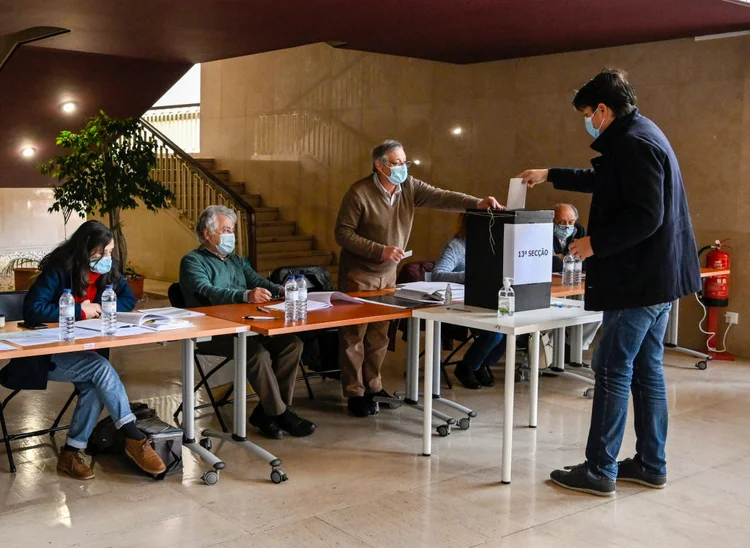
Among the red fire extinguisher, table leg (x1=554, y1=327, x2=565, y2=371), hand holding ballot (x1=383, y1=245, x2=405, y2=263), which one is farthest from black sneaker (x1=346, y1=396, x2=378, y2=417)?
the red fire extinguisher

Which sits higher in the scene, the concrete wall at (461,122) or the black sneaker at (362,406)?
the concrete wall at (461,122)

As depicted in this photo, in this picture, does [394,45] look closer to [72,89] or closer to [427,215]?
[427,215]

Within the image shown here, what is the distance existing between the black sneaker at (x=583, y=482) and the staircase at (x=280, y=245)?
649 centimetres

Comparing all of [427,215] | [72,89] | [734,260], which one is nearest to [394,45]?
[427,215]

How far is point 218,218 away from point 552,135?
4.36 metres

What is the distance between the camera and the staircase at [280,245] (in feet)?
34.3

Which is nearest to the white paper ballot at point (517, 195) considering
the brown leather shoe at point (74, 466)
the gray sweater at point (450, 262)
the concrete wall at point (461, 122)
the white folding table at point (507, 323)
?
the white folding table at point (507, 323)

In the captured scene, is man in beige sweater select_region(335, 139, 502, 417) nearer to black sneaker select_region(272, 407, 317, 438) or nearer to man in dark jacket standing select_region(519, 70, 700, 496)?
black sneaker select_region(272, 407, 317, 438)

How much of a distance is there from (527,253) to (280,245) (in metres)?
6.81

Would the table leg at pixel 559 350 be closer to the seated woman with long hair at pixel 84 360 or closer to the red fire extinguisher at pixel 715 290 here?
the red fire extinguisher at pixel 715 290

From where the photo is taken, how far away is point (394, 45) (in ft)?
25.6

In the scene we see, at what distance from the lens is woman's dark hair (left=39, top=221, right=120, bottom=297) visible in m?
4.14

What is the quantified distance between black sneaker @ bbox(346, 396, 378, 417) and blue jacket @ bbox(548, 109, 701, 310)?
1751 mm

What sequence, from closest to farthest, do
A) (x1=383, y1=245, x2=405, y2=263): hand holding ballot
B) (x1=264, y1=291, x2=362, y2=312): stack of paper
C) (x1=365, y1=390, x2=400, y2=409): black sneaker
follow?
(x1=264, y1=291, x2=362, y2=312): stack of paper
(x1=383, y1=245, x2=405, y2=263): hand holding ballot
(x1=365, y1=390, x2=400, y2=409): black sneaker
